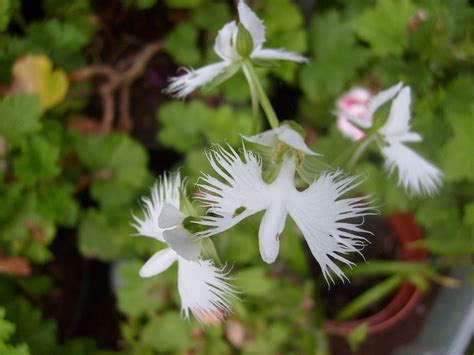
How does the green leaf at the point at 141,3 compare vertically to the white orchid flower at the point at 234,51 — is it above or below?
above

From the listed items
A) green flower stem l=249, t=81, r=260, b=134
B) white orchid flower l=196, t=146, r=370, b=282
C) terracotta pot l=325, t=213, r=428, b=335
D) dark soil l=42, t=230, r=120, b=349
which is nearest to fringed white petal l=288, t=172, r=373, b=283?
white orchid flower l=196, t=146, r=370, b=282

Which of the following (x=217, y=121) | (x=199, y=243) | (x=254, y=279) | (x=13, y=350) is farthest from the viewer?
(x=217, y=121)

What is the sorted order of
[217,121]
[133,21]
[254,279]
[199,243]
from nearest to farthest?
[199,243] → [254,279] → [217,121] → [133,21]

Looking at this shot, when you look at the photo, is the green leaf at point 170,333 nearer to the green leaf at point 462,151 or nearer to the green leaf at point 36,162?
the green leaf at point 36,162

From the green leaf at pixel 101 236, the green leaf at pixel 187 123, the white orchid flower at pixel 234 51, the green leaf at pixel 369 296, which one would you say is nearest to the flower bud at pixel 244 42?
the white orchid flower at pixel 234 51

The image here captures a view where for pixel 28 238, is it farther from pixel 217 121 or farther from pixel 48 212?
pixel 217 121

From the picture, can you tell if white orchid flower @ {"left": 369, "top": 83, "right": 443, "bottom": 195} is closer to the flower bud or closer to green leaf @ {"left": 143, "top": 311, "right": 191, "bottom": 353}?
the flower bud

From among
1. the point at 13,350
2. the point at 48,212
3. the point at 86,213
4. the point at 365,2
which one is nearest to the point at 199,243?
the point at 13,350

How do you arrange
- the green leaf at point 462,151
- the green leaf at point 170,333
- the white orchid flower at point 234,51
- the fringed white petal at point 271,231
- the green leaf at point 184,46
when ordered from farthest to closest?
the green leaf at point 184,46, the green leaf at point 170,333, the green leaf at point 462,151, the white orchid flower at point 234,51, the fringed white petal at point 271,231
